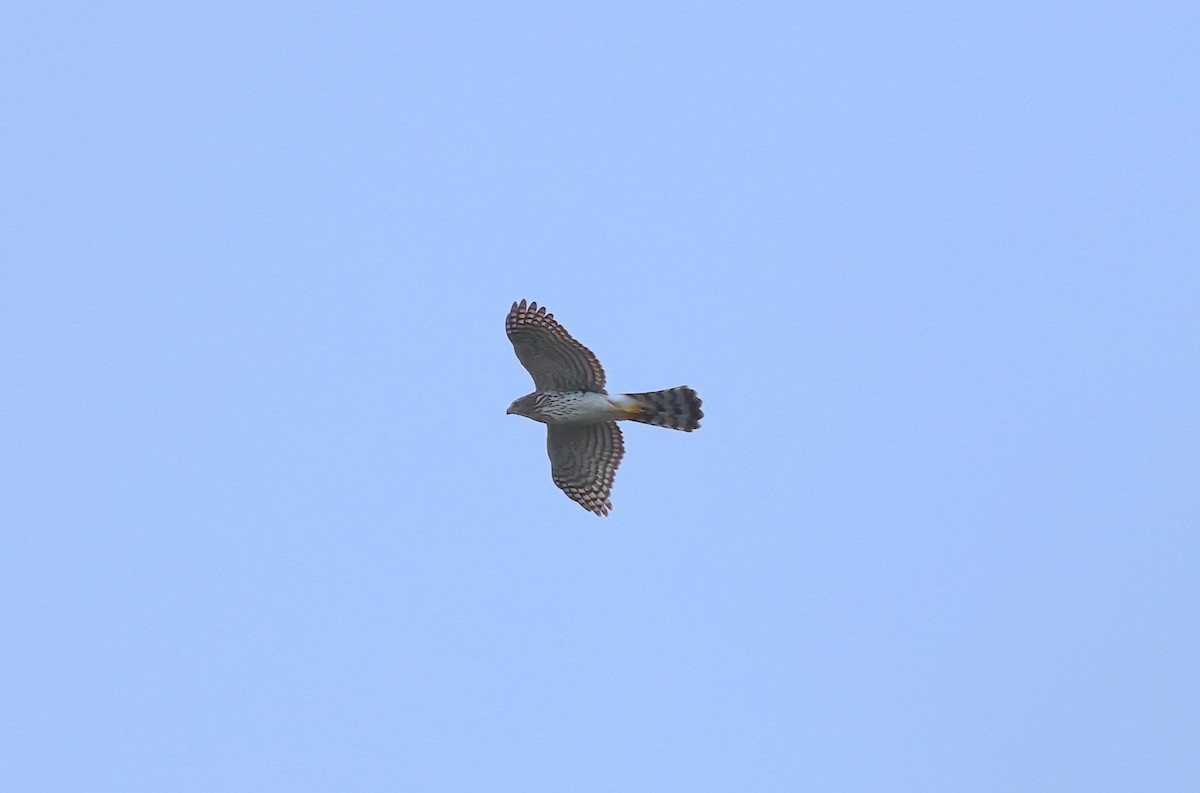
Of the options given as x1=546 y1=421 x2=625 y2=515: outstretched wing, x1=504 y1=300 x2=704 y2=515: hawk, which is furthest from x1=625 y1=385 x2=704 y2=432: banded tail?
x1=546 y1=421 x2=625 y2=515: outstretched wing

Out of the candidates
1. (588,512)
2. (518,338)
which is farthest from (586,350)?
(588,512)

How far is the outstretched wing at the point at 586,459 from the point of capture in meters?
23.5

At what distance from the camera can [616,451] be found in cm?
2359

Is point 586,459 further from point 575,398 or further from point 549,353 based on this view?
point 549,353

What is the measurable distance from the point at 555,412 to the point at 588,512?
64.6 inches

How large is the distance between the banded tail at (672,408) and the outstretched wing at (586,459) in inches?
33.4

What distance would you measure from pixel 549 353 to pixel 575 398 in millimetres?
700

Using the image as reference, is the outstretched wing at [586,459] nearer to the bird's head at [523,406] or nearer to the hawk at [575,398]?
the hawk at [575,398]

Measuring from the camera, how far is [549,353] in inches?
890

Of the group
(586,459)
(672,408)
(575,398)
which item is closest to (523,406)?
(575,398)

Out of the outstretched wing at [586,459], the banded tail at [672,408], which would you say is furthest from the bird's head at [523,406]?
the banded tail at [672,408]

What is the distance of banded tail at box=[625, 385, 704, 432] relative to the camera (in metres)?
22.7

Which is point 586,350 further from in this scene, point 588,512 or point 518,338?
point 588,512

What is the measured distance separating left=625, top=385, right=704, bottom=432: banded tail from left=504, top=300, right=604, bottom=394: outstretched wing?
62 cm
